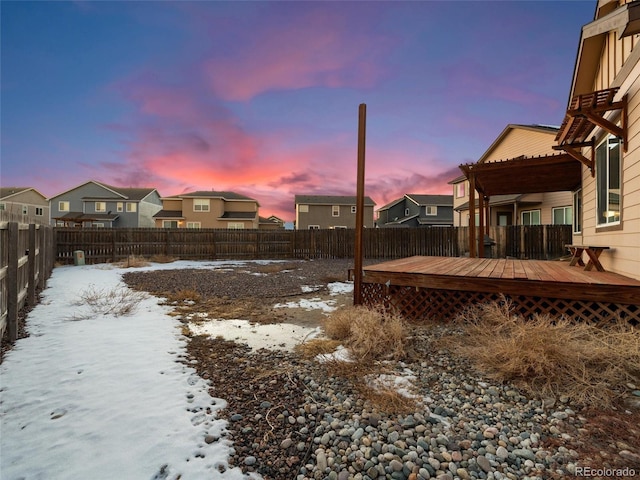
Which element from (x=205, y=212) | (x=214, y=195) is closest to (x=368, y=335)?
(x=205, y=212)

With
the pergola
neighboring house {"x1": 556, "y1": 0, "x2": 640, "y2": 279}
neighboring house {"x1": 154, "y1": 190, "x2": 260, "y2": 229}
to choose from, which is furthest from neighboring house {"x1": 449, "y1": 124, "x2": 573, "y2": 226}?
neighboring house {"x1": 154, "y1": 190, "x2": 260, "y2": 229}

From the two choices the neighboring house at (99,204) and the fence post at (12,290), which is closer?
the fence post at (12,290)

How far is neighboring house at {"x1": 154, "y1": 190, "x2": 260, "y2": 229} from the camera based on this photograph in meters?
29.9

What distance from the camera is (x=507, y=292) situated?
395 centimetres

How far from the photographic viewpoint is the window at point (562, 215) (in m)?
13.8

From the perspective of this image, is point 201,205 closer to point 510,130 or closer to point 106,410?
point 510,130

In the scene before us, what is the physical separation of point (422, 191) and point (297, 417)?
121ft

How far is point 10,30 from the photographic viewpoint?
27.0 feet

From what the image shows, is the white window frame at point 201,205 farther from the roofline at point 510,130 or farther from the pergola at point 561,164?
the pergola at point 561,164

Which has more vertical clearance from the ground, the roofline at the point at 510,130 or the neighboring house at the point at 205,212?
the roofline at the point at 510,130

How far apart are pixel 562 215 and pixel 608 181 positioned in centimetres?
1186

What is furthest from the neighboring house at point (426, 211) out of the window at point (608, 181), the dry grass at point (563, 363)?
the dry grass at point (563, 363)

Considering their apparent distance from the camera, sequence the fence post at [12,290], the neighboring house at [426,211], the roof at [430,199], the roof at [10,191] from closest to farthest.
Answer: the fence post at [12,290], the neighboring house at [426,211], the roof at [430,199], the roof at [10,191]

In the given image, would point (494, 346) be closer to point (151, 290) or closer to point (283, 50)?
point (151, 290)
